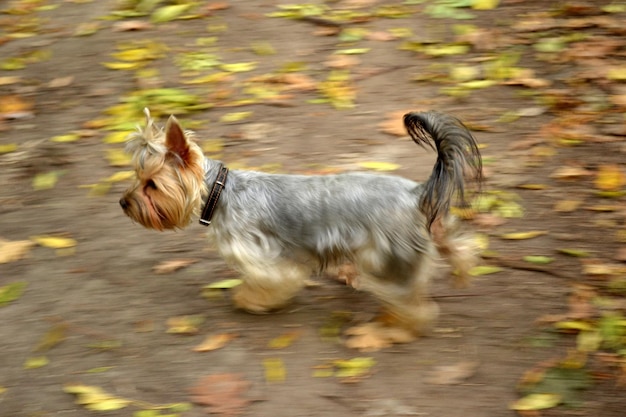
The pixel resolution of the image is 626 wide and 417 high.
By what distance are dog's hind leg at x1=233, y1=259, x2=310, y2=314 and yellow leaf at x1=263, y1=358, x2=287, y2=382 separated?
1.60ft

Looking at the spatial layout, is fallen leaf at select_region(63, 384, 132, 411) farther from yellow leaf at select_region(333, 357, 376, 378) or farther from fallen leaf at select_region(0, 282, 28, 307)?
yellow leaf at select_region(333, 357, 376, 378)

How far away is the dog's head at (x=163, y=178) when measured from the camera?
495cm

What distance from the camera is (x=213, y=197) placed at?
5156mm

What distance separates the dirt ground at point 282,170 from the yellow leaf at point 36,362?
33mm

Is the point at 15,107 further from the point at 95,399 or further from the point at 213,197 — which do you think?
the point at 95,399

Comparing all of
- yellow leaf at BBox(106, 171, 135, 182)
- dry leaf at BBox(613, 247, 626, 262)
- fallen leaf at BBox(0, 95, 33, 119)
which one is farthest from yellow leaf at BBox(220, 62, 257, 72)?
dry leaf at BBox(613, 247, 626, 262)

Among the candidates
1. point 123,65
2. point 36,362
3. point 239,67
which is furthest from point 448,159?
point 123,65

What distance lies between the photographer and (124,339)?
5289 millimetres

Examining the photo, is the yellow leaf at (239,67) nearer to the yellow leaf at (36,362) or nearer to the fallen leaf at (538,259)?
the fallen leaf at (538,259)

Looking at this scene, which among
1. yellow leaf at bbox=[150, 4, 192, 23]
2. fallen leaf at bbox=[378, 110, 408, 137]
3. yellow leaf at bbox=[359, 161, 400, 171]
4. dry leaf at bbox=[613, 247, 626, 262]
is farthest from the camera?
yellow leaf at bbox=[150, 4, 192, 23]

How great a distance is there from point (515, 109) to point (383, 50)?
179 centimetres

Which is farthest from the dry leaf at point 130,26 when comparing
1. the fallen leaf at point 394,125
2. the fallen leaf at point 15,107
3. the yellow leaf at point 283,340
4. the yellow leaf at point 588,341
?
the yellow leaf at point 588,341

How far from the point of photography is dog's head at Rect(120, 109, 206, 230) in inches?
195

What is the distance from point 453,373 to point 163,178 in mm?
2310
